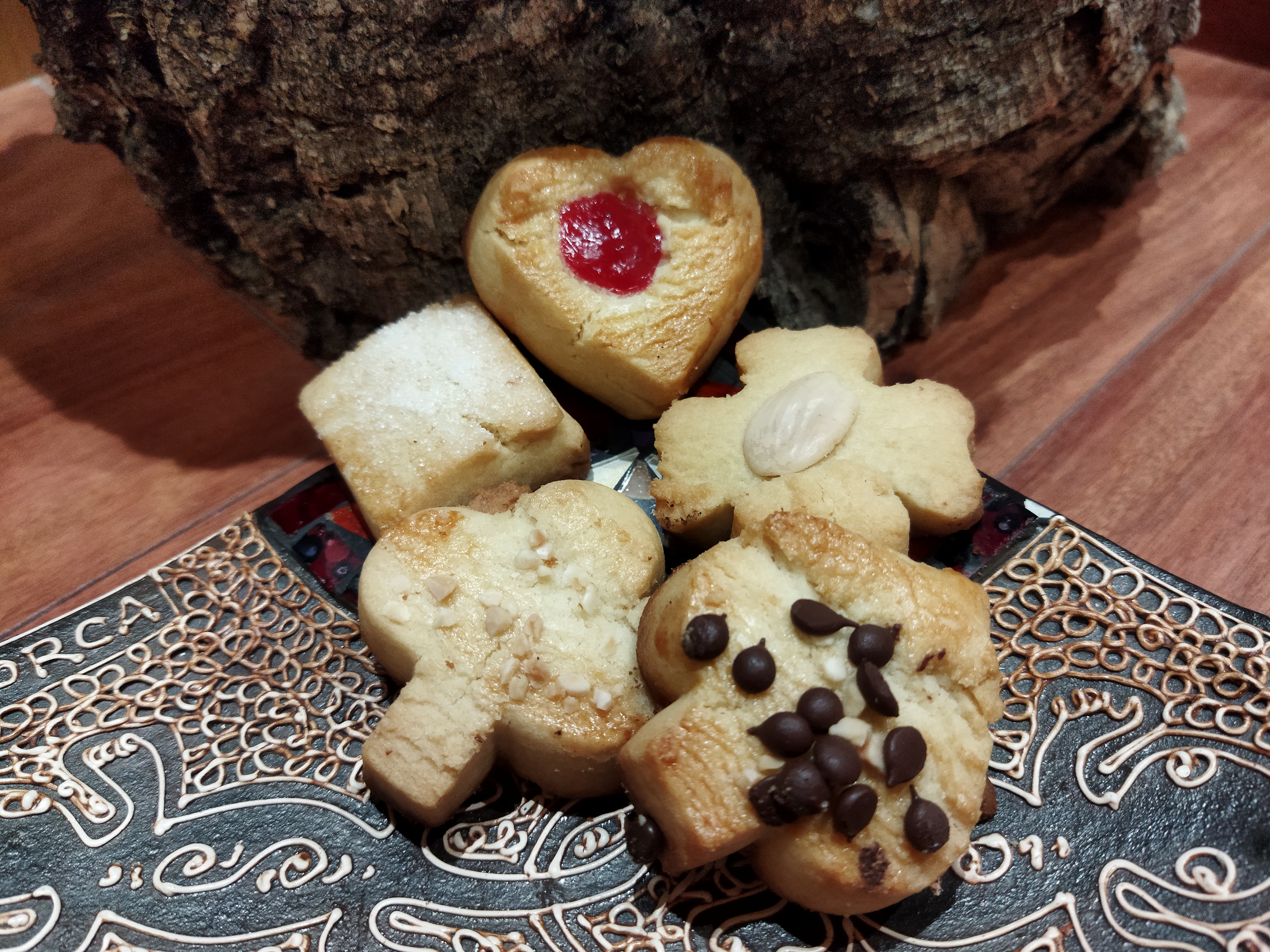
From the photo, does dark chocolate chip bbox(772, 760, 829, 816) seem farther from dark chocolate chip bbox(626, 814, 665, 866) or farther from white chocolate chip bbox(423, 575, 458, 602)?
white chocolate chip bbox(423, 575, 458, 602)

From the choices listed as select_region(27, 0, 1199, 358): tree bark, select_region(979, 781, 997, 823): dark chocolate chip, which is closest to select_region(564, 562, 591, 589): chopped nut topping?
select_region(979, 781, 997, 823): dark chocolate chip

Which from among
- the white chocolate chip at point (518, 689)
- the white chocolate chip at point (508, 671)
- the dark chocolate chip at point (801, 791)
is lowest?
the dark chocolate chip at point (801, 791)

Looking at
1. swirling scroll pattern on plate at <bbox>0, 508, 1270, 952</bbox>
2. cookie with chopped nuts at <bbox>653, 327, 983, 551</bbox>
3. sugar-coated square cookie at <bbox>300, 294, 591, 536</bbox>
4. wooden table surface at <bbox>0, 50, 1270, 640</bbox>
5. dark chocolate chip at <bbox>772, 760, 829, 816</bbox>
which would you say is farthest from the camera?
wooden table surface at <bbox>0, 50, 1270, 640</bbox>

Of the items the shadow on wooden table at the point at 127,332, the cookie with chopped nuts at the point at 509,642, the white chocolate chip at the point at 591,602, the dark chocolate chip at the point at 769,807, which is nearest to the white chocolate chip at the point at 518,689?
the cookie with chopped nuts at the point at 509,642

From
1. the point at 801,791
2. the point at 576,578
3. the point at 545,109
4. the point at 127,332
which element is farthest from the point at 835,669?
the point at 127,332

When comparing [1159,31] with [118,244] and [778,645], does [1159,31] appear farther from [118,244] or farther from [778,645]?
[118,244]

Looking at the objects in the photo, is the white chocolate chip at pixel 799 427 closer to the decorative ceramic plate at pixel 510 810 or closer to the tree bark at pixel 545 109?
the decorative ceramic plate at pixel 510 810

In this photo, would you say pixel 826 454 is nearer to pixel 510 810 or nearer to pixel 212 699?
pixel 510 810
